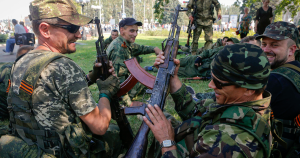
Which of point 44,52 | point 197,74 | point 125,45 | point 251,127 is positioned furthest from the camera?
point 197,74

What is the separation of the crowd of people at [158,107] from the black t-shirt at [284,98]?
10mm

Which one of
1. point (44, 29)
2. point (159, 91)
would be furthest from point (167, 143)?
point (44, 29)

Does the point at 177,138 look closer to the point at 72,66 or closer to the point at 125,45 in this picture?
the point at 72,66

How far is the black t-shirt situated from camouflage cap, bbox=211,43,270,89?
1.03m

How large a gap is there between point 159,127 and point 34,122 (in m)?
1.28

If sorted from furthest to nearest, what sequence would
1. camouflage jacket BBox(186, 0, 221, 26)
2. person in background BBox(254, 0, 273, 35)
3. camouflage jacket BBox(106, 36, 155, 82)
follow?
person in background BBox(254, 0, 273, 35) → camouflage jacket BBox(186, 0, 221, 26) → camouflage jacket BBox(106, 36, 155, 82)

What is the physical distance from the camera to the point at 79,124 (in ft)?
6.68

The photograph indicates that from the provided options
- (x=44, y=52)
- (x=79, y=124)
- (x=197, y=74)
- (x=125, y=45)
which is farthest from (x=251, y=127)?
(x=197, y=74)

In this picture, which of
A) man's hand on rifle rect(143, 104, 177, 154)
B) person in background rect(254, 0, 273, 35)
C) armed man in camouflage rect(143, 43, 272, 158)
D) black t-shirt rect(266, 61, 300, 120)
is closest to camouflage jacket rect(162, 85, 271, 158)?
armed man in camouflage rect(143, 43, 272, 158)

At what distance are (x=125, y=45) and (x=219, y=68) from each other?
149 inches

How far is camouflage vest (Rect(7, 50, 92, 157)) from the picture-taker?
1.82m

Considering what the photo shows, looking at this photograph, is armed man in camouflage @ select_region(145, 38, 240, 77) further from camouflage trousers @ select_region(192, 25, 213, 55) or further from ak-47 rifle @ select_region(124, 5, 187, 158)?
ak-47 rifle @ select_region(124, 5, 187, 158)

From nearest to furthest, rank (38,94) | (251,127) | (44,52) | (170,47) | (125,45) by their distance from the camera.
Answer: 1. (251,127)
2. (38,94)
3. (44,52)
4. (170,47)
5. (125,45)

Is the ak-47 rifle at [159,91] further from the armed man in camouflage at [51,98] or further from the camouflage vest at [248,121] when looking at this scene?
the camouflage vest at [248,121]
